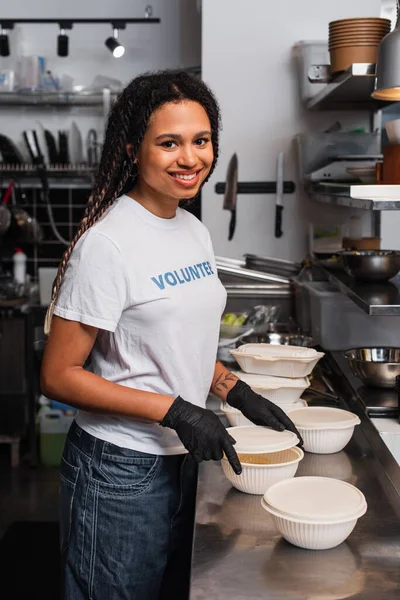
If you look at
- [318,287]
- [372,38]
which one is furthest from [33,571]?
[372,38]

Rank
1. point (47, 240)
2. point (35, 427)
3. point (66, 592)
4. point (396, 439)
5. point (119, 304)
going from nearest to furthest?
point (119, 304), point (66, 592), point (396, 439), point (35, 427), point (47, 240)

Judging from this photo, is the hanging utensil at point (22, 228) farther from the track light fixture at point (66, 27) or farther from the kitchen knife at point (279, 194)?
the kitchen knife at point (279, 194)

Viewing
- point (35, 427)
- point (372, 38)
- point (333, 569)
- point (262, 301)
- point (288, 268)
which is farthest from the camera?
point (35, 427)

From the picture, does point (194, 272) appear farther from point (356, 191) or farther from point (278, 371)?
point (278, 371)

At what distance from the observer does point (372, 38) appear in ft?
9.87

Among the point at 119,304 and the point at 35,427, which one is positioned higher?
the point at 119,304

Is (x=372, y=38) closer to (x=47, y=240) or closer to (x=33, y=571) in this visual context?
(x=33, y=571)

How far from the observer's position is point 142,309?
1.73m

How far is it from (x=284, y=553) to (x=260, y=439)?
41cm

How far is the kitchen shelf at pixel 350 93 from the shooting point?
271cm

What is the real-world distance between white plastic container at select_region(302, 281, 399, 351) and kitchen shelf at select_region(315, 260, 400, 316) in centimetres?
10

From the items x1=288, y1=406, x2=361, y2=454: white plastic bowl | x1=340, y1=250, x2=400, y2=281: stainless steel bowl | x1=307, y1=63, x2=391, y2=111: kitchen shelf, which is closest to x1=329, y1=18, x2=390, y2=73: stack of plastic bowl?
x1=307, y1=63, x2=391, y2=111: kitchen shelf

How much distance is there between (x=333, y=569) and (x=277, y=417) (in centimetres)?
59

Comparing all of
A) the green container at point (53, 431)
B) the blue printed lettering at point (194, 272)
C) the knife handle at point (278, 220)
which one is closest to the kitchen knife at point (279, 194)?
the knife handle at point (278, 220)
